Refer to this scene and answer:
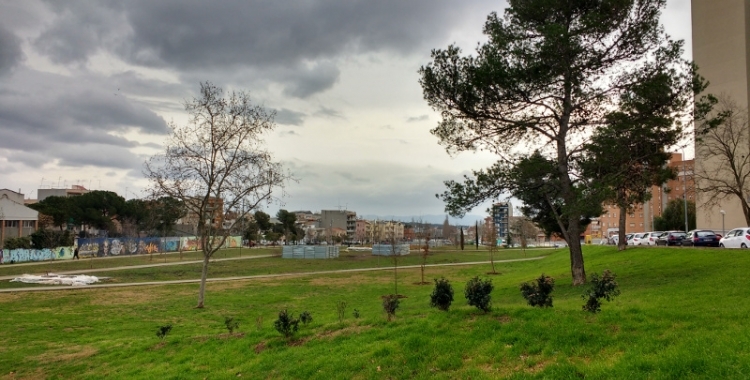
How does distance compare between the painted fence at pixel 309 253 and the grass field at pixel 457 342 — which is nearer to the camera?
the grass field at pixel 457 342

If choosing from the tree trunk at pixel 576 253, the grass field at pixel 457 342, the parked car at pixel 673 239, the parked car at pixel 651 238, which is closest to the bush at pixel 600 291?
the grass field at pixel 457 342

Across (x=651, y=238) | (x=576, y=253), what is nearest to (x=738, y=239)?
(x=651, y=238)

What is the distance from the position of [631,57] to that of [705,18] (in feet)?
176

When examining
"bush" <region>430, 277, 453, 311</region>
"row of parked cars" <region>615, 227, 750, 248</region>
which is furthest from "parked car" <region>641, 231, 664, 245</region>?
"bush" <region>430, 277, 453, 311</region>

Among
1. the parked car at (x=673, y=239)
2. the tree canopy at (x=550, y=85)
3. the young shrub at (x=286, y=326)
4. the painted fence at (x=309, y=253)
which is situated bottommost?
the painted fence at (x=309, y=253)

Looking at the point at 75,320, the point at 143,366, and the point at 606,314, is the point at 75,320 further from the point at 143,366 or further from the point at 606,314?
the point at 606,314

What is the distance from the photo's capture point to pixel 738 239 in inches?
1034

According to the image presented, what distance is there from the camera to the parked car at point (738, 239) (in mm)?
25625

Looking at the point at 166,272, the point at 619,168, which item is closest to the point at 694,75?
the point at 619,168

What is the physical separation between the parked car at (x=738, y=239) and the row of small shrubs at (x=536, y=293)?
907 inches

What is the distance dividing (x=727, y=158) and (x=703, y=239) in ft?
22.3

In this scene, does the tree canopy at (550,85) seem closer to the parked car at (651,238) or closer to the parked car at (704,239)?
the parked car at (704,239)

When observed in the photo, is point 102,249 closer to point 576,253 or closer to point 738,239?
point 576,253

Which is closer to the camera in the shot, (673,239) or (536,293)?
(536,293)
